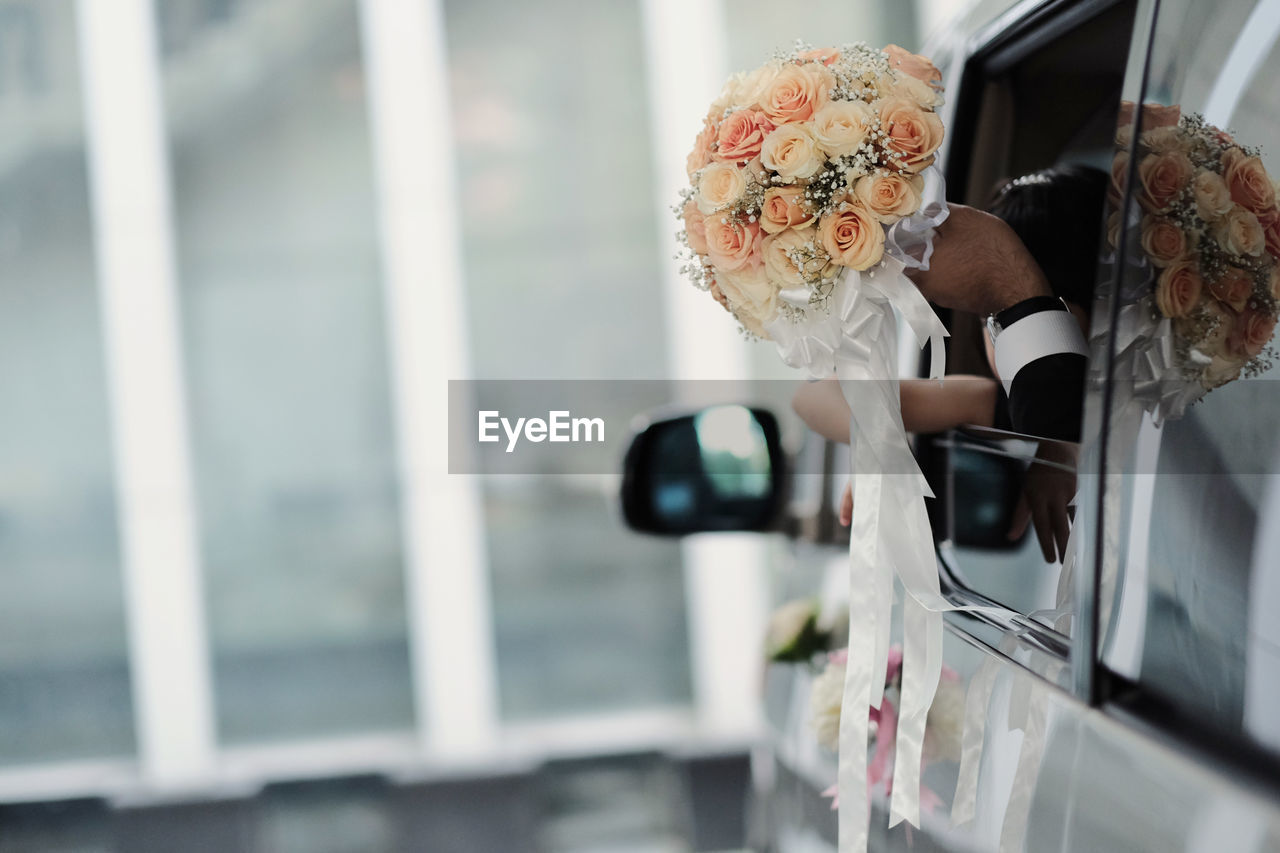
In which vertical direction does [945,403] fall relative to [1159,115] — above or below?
below

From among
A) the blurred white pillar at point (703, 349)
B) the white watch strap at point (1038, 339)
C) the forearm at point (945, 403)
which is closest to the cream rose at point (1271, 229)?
the white watch strap at point (1038, 339)

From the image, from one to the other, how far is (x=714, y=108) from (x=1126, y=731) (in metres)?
0.68

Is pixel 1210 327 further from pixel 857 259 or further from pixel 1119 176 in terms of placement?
pixel 857 259

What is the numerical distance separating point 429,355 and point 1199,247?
162 inches

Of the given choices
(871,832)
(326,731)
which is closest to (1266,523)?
(871,832)

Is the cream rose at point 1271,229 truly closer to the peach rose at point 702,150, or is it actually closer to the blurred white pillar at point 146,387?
the peach rose at point 702,150

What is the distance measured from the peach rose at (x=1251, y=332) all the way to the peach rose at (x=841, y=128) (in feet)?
1.24

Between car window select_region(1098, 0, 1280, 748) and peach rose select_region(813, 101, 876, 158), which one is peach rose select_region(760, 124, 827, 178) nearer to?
peach rose select_region(813, 101, 876, 158)

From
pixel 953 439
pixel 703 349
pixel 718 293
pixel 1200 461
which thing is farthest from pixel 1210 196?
pixel 703 349

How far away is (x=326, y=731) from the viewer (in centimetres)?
477

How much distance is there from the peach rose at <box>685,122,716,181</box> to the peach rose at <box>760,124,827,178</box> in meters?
0.08

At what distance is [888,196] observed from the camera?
96cm

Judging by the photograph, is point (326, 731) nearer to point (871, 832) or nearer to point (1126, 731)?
point (871, 832)

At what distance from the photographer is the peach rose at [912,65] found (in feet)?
3.49
